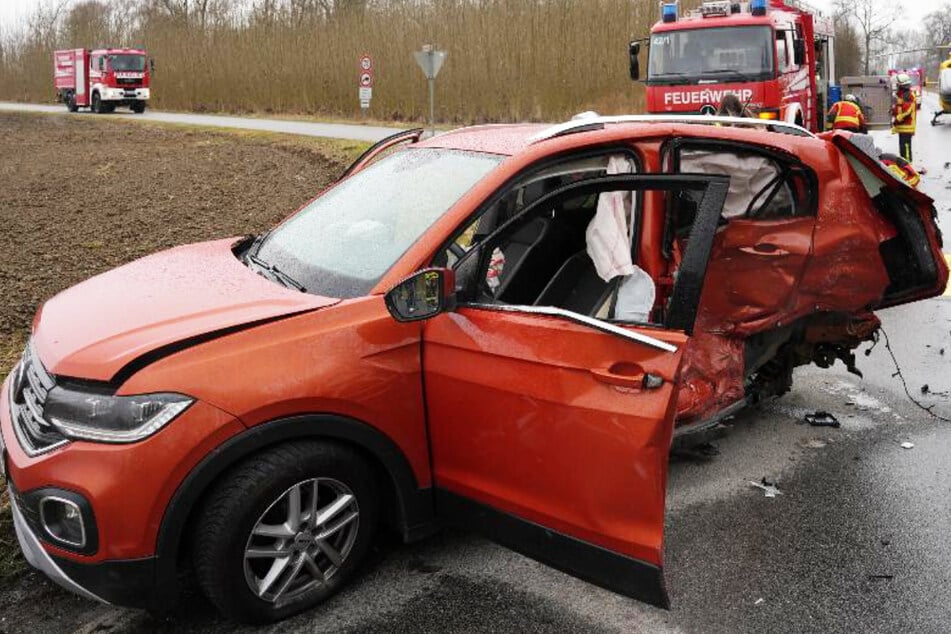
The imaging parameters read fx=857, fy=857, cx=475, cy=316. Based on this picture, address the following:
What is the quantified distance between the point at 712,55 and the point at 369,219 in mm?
11317

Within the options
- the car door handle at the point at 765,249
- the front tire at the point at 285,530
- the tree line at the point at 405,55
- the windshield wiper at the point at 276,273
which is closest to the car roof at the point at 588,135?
the car door handle at the point at 765,249

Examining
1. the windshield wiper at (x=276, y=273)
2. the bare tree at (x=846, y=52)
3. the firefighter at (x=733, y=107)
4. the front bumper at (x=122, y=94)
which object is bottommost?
the windshield wiper at (x=276, y=273)

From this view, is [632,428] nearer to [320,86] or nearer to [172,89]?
[320,86]

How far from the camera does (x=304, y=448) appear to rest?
9.69ft

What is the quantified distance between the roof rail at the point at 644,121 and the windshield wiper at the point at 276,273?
1.14 metres

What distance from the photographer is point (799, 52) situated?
47.0 feet

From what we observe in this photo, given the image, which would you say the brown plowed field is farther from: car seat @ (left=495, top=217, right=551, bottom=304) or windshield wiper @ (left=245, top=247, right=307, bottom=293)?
car seat @ (left=495, top=217, right=551, bottom=304)

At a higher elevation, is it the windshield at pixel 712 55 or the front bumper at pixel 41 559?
the windshield at pixel 712 55

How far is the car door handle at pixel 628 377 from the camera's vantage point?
2803 mm

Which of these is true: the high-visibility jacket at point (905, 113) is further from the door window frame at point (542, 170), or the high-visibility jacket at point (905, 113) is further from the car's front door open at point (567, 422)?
the car's front door open at point (567, 422)

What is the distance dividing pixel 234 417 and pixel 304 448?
295 mm

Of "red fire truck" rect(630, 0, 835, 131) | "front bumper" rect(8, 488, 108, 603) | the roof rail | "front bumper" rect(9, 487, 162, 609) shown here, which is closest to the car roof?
the roof rail

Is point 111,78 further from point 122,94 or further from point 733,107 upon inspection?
point 733,107

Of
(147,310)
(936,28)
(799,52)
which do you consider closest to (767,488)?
(147,310)
